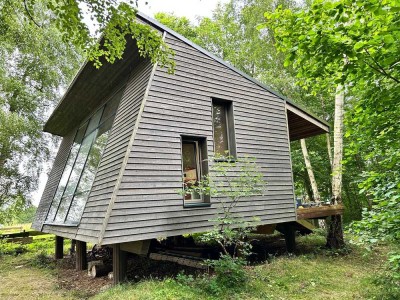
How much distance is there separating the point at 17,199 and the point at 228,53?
14053mm

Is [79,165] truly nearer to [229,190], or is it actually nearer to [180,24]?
[229,190]

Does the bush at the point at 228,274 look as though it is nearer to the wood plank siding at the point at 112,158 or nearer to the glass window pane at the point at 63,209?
the wood plank siding at the point at 112,158

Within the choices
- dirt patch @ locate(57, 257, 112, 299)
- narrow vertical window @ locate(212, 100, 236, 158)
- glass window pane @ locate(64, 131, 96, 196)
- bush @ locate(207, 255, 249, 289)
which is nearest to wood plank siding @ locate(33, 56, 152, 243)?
dirt patch @ locate(57, 257, 112, 299)

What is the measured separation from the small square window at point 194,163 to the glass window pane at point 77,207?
225 centimetres

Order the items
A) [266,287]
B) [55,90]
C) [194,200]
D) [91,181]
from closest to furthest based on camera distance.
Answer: [266,287] < [194,200] < [91,181] < [55,90]

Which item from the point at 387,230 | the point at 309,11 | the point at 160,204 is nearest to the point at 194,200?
the point at 160,204

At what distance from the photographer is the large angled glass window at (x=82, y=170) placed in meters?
6.29

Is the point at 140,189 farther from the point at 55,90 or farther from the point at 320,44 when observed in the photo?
the point at 55,90

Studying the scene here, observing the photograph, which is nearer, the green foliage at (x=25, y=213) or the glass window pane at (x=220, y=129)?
the glass window pane at (x=220, y=129)

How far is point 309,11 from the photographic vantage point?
3273 millimetres

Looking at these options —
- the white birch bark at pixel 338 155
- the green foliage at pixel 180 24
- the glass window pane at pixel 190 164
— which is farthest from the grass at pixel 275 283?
the green foliage at pixel 180 24

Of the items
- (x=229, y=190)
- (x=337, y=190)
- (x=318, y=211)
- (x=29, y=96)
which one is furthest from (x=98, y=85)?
(x=337, y=190)

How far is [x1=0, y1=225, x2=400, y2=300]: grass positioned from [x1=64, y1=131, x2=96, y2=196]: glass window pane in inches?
88.3

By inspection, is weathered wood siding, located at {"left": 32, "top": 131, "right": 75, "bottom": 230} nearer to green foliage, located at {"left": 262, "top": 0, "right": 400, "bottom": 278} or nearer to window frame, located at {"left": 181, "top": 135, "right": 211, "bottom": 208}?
window frame, located at {"left": 181, "top": 135, "right": 211, "bottom": 208}
